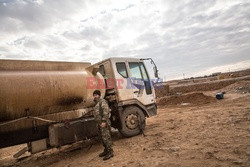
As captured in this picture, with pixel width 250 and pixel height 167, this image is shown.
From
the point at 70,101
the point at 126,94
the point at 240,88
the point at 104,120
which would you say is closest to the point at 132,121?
the point at 126,94

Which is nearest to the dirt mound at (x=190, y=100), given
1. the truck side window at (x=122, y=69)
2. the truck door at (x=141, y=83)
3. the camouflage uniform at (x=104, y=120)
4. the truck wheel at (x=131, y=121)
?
the truck door at (x=141, y=83)

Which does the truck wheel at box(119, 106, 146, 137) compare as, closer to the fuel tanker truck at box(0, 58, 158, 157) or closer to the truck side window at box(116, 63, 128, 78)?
the fuel tanker truck at box(0, 58, 158, 157)

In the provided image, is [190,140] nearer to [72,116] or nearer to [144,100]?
[144,100]

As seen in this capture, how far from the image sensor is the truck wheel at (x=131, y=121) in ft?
20.5

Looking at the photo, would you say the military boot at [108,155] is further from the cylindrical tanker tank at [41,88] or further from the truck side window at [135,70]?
the truck side window at [135,70]

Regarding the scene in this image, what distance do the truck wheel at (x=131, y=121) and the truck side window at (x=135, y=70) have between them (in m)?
1.23

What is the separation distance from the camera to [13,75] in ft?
14.6

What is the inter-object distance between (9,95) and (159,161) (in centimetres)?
380

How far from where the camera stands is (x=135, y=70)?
7.04m

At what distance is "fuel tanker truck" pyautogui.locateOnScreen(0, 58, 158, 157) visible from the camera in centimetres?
444

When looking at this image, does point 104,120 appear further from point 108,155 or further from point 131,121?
point 131,121

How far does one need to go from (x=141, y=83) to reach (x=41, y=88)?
363cm

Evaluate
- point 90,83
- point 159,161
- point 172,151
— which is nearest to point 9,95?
point 90,83

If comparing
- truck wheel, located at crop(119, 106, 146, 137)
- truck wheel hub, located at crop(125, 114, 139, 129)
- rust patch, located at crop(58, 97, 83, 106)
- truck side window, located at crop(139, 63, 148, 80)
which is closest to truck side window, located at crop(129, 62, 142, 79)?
truck side window, located at crop(139, 63, 148, 80)
